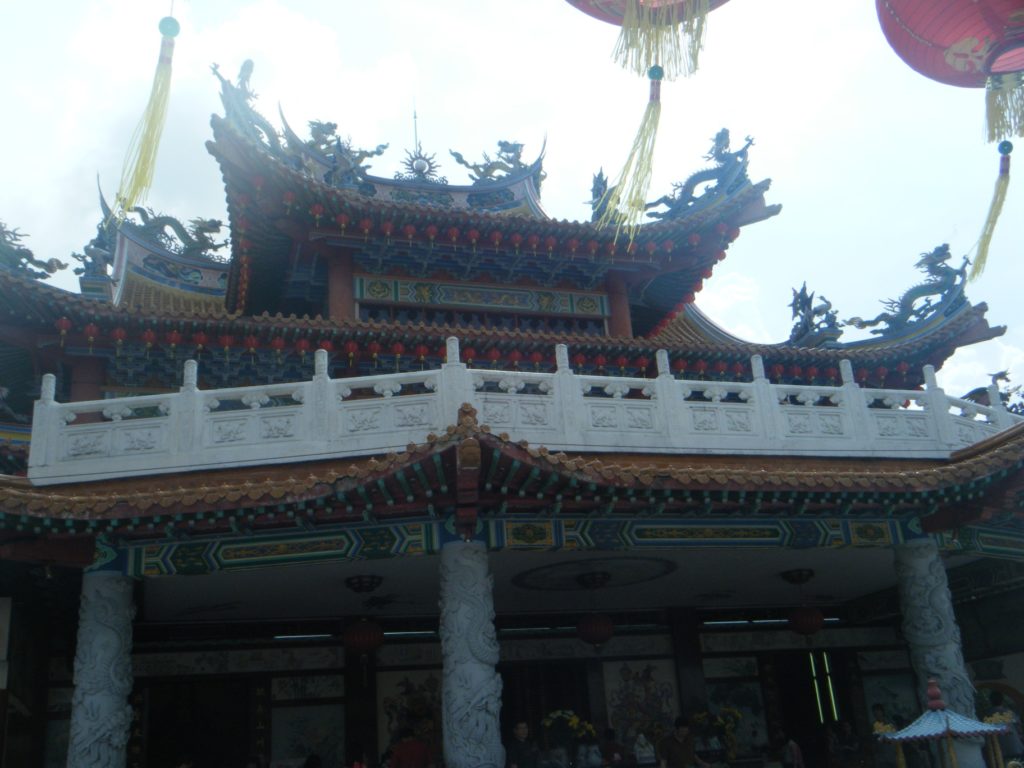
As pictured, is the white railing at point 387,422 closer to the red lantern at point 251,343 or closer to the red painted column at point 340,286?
the red lantern at point 251,343

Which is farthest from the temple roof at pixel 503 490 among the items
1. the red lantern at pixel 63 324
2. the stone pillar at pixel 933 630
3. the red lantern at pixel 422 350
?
the red lantern at pixel 422 350

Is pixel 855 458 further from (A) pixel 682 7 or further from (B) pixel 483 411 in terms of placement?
(A) pixel 682 7

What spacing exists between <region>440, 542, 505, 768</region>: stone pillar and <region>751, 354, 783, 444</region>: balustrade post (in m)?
3.42

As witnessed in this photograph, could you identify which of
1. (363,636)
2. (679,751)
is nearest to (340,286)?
(363,636)

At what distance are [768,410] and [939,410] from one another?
2.14 meters

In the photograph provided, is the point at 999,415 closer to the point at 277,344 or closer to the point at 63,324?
the point at 277,344

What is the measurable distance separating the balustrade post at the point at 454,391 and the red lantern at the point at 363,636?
3.03 m

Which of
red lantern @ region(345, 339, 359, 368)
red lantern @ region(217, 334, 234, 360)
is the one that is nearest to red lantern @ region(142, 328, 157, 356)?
red lantern @ region(217, 334, 234, 360)

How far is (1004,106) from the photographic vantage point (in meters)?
5.56

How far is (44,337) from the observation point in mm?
11477

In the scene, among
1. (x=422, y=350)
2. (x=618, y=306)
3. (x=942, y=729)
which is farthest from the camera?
(x=618, y=306)

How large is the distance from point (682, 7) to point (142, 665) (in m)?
10.0

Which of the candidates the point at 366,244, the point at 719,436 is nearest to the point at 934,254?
the point at 719,436

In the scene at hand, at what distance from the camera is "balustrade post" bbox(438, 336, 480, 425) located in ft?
30.4
